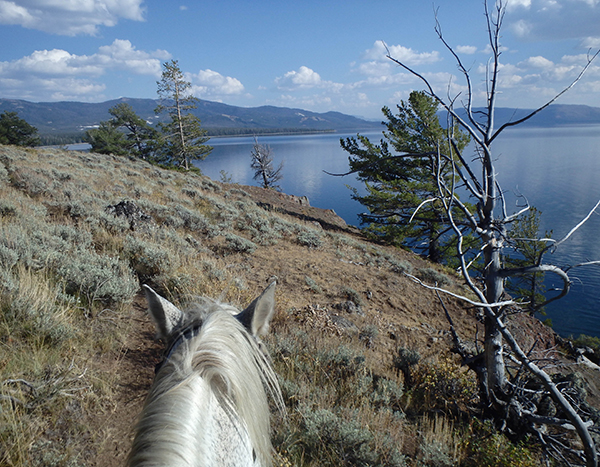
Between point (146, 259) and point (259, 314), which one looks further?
point (146, 259)

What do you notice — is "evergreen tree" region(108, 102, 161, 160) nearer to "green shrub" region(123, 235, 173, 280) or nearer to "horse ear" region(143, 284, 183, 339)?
"green shrub" region(123, 235, 173, 280)

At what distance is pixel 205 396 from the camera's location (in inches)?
50.5

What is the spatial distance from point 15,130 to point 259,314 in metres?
47.0

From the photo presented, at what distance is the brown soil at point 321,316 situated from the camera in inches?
114

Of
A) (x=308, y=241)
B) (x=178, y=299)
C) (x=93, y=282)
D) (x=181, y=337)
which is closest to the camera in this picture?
(x=181, y=337)

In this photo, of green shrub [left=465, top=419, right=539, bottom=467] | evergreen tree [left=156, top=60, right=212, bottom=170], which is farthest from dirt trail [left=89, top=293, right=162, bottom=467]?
evergreen tree [left=156, top=60, right=212, bottom=170]

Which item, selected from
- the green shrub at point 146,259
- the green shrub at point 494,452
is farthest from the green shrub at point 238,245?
the green shrub at point 494,452

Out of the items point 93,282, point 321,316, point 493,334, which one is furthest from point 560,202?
point 93,282

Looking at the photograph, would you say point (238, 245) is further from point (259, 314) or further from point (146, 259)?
point (259, 314)

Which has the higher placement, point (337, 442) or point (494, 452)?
point (337, 442)

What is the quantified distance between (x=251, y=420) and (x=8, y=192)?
8.70m

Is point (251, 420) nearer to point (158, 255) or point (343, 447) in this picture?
point (343, 447)

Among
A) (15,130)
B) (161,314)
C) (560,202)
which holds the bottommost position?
(560,202)

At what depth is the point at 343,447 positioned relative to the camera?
2695 mm
